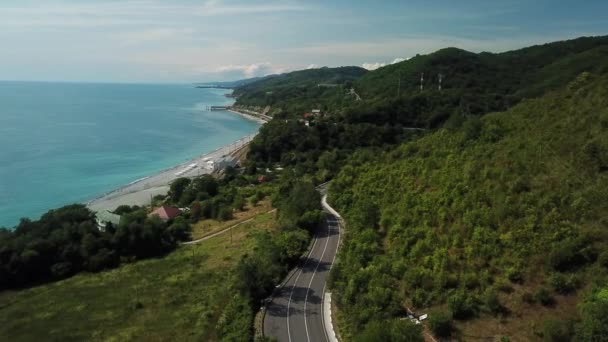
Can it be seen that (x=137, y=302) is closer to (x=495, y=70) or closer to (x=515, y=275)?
(x=515, y=275)

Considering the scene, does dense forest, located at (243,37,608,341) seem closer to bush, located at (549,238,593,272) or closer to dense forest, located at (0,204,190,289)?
bush, located at (549,238,593,272)

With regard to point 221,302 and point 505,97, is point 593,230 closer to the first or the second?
point 221,302

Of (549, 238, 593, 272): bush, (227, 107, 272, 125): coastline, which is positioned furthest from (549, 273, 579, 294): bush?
(227, 107, 272, 125): coastline

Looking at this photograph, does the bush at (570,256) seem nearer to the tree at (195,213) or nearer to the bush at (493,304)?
the bush at (493,304)

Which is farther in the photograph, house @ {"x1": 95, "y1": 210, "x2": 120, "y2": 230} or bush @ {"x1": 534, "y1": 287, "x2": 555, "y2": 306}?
house @ {"x1": 95, "y1": 210, "x2": 120, "y2": 230}

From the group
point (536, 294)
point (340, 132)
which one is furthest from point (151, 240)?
point (340, 132)

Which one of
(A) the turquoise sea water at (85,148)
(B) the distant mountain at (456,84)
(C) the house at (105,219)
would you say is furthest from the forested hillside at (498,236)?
(A) the turquoise sea water at (85,148)
